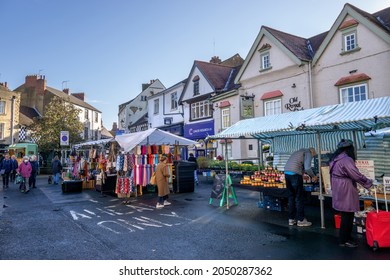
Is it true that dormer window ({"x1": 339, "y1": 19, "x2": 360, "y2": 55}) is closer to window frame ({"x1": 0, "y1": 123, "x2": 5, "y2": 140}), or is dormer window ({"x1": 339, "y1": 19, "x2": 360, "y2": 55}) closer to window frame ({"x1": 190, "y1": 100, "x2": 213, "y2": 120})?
window frame ({"x1": 190, "y1": 100, "x2": 213, "y2": 120})

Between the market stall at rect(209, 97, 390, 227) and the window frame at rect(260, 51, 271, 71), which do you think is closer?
the market stall at rect(209, 97, 390, 227)

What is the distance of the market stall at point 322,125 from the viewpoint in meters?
6.50

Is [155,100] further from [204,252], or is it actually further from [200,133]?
[204,252]

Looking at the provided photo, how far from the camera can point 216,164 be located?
1934 cm

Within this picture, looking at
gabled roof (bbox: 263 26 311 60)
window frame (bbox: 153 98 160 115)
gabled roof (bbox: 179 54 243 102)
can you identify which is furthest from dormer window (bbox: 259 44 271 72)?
window frame (bbox: 153 98 160 115)

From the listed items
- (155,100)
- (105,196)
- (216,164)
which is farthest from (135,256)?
(155,100)

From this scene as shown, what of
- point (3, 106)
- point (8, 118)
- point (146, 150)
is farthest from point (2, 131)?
point (146, 150)

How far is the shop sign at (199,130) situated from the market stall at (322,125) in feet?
46.9

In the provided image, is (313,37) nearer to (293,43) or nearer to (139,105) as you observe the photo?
(293,43)

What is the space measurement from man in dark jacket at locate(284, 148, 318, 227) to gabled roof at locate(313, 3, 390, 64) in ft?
36.3

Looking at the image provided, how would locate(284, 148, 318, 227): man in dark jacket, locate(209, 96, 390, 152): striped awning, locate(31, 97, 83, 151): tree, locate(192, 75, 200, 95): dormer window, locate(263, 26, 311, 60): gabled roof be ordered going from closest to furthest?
locate(209, 96, 390, 152): striped awning < locate(284, 148, 318, 227): man in dark jacket < locate(263, 26, 311, 60): gabled roof < locate(192, 75, 200, 95): dormer window < locate(31, 97, 83, 151): tree

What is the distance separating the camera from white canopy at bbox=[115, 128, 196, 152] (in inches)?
479

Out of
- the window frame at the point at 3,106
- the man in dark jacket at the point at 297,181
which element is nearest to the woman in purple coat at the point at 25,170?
the man in dark jacket at the point at 297,181

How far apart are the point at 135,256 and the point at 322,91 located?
15546mm
